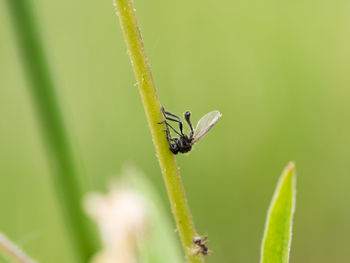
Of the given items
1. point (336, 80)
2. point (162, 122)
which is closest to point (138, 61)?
point (162, 122)

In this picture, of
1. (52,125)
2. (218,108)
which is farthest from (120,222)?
(218,108)

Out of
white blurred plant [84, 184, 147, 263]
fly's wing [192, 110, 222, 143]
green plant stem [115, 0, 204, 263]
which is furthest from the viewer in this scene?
white blurred plant [84, 184, 147, 263]

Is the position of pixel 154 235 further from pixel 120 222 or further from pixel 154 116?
pixel 154 116

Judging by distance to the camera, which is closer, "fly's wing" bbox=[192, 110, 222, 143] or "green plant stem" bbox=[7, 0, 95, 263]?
"fly's wing" bbox=[192, 110, 222, 143]

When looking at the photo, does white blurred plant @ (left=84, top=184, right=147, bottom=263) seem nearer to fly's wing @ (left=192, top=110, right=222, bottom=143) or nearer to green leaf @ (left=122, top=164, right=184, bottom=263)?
green leaf @ (left=122, top=164, right=184, bottom=263)

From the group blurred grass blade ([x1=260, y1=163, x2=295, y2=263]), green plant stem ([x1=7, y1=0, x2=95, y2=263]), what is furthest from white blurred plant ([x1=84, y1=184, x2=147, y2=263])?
blurred grass blade ([x1=260, y1=163, x2=295, y2=263])
